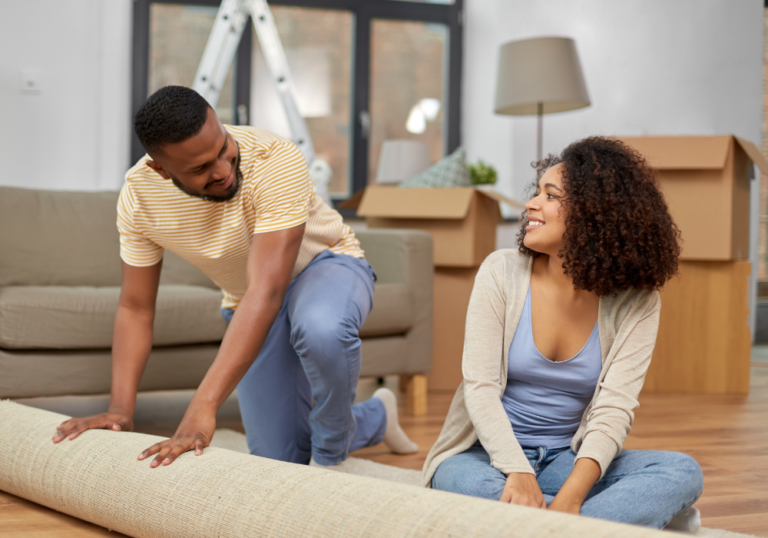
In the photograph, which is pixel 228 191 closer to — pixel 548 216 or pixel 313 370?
pixel 313 370

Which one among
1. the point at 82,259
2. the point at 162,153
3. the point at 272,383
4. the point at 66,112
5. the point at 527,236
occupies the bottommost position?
the point at 272,383

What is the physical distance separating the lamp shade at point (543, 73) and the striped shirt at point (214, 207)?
183 centimetres

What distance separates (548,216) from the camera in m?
1.11

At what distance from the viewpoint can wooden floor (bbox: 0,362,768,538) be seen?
1192 mm

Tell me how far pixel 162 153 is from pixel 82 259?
4.36 feet

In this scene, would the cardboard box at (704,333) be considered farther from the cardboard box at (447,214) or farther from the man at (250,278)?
the man at (250,278)

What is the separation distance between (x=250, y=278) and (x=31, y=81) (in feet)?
9.23

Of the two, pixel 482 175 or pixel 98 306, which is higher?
pixel 482 175

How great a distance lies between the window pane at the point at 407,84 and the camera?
157 inches

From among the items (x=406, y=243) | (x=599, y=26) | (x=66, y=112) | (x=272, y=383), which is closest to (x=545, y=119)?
(x=599, y=26)

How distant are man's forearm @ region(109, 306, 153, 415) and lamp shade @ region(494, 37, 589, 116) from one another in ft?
6.73

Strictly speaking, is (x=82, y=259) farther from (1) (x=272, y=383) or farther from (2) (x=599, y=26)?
(2) (x=599, y=26)

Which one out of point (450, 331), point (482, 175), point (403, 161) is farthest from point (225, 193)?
point (403, 161)

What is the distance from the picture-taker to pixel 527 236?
1.12 meters
